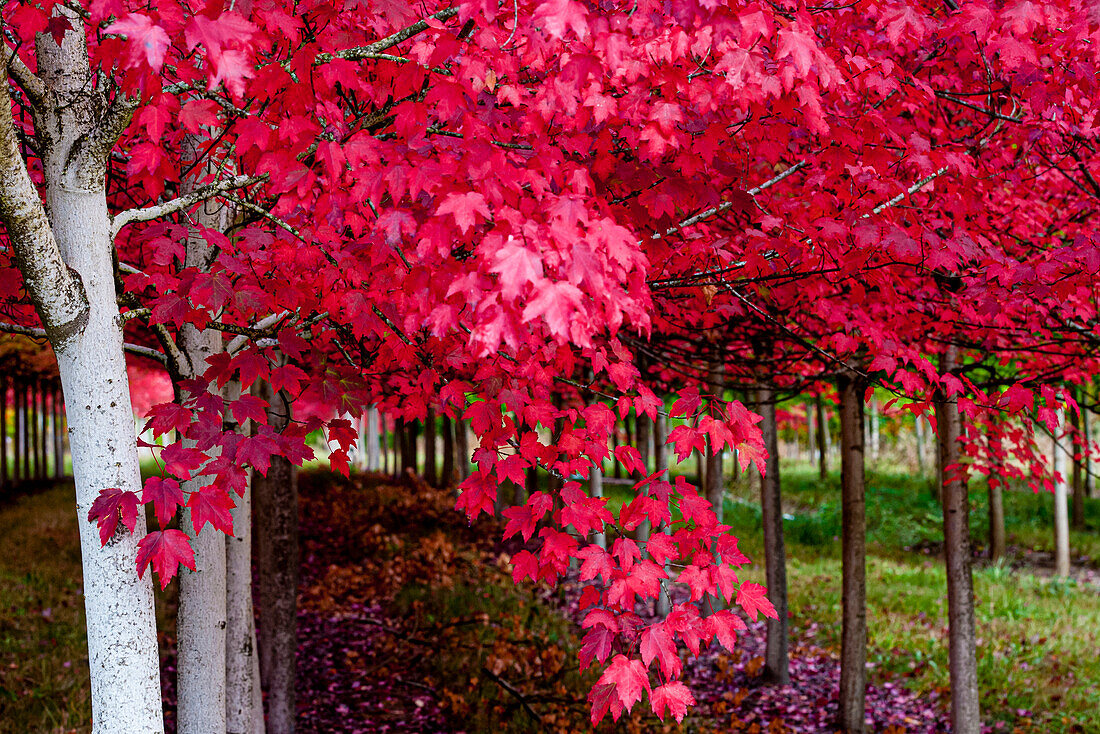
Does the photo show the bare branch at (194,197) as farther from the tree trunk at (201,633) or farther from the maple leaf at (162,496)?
the maple leaf at (162,496)

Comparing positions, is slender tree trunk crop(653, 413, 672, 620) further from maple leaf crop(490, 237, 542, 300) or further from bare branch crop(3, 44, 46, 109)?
bare branch crop(3, 44, 46, 109)

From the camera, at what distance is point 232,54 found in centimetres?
200

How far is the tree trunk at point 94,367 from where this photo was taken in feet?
8.29

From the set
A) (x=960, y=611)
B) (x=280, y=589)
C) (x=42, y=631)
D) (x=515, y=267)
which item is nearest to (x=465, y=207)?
(x=515, y=267)

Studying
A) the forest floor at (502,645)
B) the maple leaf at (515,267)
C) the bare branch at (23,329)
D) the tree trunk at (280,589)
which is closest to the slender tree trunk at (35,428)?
the forest floor at (502,645)

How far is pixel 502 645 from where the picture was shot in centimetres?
720

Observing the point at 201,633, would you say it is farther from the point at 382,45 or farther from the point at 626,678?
the point at 382,45

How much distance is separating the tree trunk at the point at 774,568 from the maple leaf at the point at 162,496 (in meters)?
6.06

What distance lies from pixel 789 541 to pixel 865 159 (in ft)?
41.2

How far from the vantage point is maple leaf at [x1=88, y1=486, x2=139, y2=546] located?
2.38 metres

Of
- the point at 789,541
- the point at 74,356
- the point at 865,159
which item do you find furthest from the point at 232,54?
the point at 789,541

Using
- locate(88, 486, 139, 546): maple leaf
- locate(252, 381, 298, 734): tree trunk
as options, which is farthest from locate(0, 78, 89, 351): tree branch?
locate(252, 381, 298, 734): tree trunk

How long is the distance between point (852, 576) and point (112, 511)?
6151 millimetres

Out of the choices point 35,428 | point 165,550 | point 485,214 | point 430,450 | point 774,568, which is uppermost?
point 485,214
